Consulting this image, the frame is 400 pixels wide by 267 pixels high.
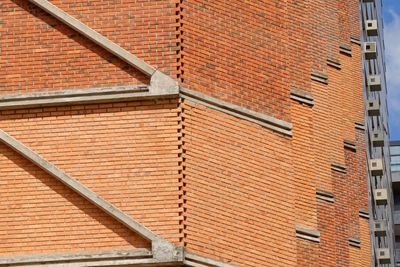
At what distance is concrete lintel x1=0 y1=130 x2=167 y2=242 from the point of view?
19938 mm

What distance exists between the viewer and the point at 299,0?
29688 mm

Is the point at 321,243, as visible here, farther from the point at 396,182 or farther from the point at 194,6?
the point at 396,182

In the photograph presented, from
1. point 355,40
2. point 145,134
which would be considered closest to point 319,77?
point 355,40

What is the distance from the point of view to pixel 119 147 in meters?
20.6

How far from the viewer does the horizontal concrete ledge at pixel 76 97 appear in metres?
20.8

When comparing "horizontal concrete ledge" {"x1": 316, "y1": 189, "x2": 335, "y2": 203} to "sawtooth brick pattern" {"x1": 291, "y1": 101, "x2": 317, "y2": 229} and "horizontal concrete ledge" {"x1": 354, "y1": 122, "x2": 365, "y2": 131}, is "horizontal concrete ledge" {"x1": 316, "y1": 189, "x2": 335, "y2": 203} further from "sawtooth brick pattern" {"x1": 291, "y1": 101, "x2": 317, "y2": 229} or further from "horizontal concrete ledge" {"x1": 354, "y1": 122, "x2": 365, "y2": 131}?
"horizontal concrete ledge" {"x1": 354, "y1": 122, "x2": 365, "y2": 131}

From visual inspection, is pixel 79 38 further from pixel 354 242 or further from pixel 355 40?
pixel 355 40

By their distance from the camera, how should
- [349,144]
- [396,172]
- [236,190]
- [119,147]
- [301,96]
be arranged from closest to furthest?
[119,147], [236,190], [301,96], [349,144], [396,172]

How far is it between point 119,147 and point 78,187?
827mm

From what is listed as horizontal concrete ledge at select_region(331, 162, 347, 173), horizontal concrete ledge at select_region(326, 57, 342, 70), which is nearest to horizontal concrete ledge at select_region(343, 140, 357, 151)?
horizontal concrete ledge at select_region(331, 162, 347, 173)

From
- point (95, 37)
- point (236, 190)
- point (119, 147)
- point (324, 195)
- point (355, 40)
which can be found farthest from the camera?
point (355, 40)

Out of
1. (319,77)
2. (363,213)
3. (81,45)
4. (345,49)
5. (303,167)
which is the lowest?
(81,45)

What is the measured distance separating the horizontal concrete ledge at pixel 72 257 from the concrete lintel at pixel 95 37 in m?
2.71

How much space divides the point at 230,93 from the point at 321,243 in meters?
9.61
